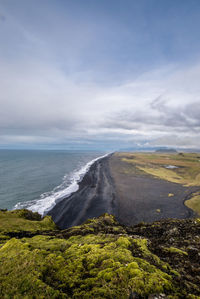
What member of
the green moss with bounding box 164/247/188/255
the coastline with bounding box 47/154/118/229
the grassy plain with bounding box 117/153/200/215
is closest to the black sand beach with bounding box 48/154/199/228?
the coastline with bounding box 47/154/118/229

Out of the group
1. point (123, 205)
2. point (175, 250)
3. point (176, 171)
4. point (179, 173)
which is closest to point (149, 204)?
point (123, 205)

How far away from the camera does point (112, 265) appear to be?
21.7ft

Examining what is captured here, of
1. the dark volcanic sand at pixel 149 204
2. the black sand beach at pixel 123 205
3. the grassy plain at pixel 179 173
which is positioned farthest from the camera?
the grassy plain at pixel 179 173

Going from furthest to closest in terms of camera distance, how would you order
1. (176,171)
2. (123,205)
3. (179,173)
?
1. (176,171)
2. (179,173)
3. (123,205)

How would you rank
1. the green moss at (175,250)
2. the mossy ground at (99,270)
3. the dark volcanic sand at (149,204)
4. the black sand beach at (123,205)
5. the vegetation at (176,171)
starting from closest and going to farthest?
1. the mossy ground at (99,270)
2. the green moss at (175,250)
3. the black sand beach at (123,205)
4. the dark volcanic sand at (149,204)
5. the vegetation at (176,171)

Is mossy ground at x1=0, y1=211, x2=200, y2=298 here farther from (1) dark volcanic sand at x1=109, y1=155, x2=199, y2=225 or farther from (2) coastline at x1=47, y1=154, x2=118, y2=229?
(1) dark volcanic sand at x1=109, y1=155, x2=199, y2=225

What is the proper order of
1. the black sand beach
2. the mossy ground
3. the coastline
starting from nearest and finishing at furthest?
the mossy ground, the coastline, the black sand beach

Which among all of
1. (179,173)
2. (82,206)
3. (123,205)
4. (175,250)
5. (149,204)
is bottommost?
(179,173)

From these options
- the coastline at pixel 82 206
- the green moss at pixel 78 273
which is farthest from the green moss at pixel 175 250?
the coastline at pixel 82 206

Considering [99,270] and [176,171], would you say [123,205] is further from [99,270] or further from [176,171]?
[176,171]

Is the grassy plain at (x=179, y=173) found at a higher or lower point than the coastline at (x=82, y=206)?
lower

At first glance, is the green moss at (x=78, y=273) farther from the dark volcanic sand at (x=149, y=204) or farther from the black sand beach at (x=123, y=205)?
the dark volcanic sand at (x=149, y=204)

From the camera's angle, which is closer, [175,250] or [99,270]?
[99,270]

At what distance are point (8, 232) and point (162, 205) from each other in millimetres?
33539
